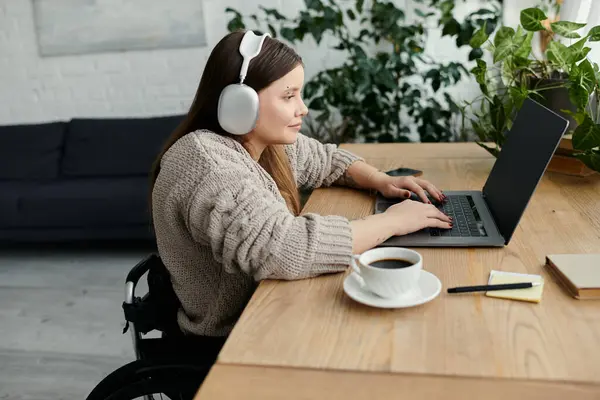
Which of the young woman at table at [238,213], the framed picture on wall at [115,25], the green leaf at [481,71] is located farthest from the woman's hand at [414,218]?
the framed picture on wall at [115,25]

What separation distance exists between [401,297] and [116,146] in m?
2.79

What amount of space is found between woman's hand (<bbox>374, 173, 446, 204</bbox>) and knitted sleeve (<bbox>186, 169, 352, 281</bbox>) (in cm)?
40

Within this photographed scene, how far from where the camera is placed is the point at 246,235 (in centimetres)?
92

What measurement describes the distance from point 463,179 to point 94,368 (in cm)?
141

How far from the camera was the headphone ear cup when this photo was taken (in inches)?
41.6

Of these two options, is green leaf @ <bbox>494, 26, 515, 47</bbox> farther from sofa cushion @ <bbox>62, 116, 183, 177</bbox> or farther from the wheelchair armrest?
sofa cushion @ <bbox>62, 116, 183, 177</bbox>

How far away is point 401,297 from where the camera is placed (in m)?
0.82

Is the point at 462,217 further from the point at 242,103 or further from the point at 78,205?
the point at 78,205

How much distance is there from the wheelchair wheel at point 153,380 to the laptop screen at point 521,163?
1.94 feet

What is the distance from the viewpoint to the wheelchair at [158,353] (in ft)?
3.13

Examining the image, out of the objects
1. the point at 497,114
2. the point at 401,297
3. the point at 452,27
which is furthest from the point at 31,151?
the point at 401,297

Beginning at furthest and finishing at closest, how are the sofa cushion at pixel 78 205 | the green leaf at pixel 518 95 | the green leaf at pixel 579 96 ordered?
1. the sofa cushion at pixel 78 205
2. the green leaf at pixel 518 95
3. the green leaf at pixel 579 96

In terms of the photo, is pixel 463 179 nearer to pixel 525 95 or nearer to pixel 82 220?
pixel 525 95

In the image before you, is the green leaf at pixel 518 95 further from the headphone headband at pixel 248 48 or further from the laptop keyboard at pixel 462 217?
the headphone headband at pixel 248 48
